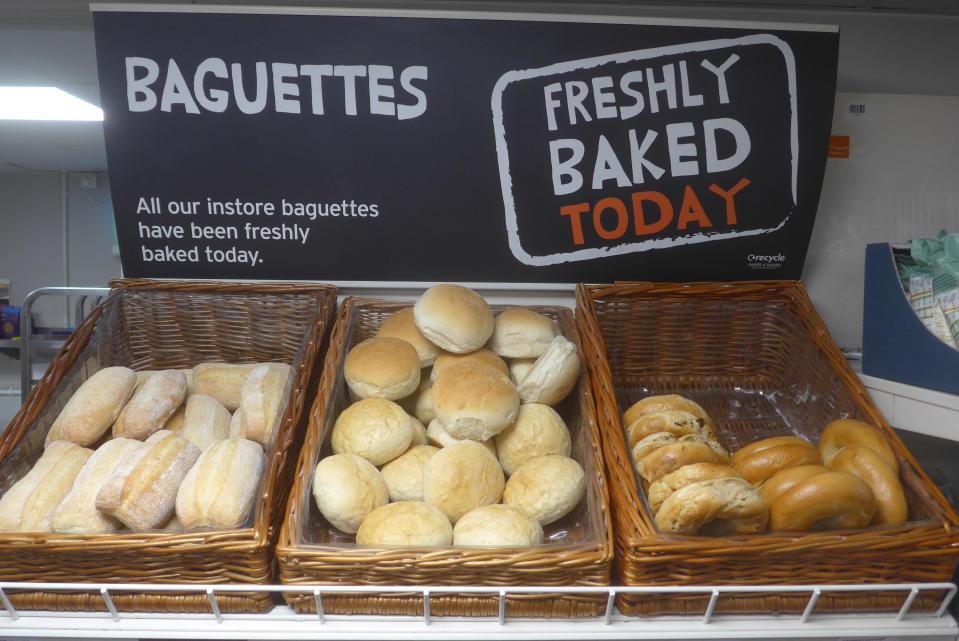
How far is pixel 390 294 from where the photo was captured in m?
1.73

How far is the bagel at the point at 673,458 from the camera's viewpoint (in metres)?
1.19

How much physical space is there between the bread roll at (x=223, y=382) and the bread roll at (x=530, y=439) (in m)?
0.64

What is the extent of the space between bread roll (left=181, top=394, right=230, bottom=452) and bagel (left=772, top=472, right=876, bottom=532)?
43.7 inches

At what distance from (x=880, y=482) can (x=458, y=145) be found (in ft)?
3.83

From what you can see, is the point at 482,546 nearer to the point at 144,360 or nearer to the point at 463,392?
the point at 463,392

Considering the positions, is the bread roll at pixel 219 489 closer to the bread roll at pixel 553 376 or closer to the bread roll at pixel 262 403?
the bread roll at pixel 262 403

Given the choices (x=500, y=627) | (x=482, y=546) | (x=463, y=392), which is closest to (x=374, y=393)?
(x=463, y=392)

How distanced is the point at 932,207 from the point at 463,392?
1479 mm

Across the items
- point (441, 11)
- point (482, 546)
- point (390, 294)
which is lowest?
point (482, 546)

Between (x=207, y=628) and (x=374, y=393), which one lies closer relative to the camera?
(x=207, y=628)

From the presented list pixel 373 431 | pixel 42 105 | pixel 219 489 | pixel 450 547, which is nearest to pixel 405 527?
pixel 450 547

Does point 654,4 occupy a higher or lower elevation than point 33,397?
higher

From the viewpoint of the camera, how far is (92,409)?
1342 millimetres

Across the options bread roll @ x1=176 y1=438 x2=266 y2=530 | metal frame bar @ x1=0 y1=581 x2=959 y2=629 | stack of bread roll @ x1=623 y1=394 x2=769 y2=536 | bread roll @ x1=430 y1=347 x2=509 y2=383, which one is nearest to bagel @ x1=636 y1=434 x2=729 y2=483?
stack of bread roll @ x1=623 y1=394 x2=769 y2=536
